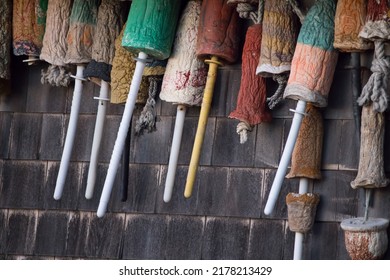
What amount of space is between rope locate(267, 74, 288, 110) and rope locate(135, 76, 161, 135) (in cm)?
46

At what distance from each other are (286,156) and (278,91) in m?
0.29

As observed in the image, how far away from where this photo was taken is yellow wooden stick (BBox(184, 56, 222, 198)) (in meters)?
5.00

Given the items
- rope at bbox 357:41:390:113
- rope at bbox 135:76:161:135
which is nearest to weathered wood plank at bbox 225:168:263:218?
rope at bbox 135:76:161:135

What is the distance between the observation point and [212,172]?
5109 millimetres

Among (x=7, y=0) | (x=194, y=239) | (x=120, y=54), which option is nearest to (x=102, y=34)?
(x=120, y=54)

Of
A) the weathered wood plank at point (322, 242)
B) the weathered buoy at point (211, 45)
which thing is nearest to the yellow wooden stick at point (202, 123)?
the weathered buoy at point (211, 45)

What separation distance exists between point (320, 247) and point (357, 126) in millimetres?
427

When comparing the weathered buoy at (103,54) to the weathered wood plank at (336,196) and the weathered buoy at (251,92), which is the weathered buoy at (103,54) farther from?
the weathered wood plank at (336,196)

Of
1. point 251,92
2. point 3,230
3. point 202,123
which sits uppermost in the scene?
point 251,92

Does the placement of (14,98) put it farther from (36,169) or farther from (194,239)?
(194,239)

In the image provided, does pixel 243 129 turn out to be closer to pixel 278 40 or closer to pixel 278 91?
pixel 278 91

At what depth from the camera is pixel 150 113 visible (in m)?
5.18

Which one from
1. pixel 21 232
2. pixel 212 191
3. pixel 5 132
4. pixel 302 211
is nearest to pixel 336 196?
pixel 302 211

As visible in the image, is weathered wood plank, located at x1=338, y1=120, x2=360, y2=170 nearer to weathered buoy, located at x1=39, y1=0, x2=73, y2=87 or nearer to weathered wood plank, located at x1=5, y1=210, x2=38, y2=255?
weathered buoy, located at x1=39, y1=0, x2=73, y2=87
